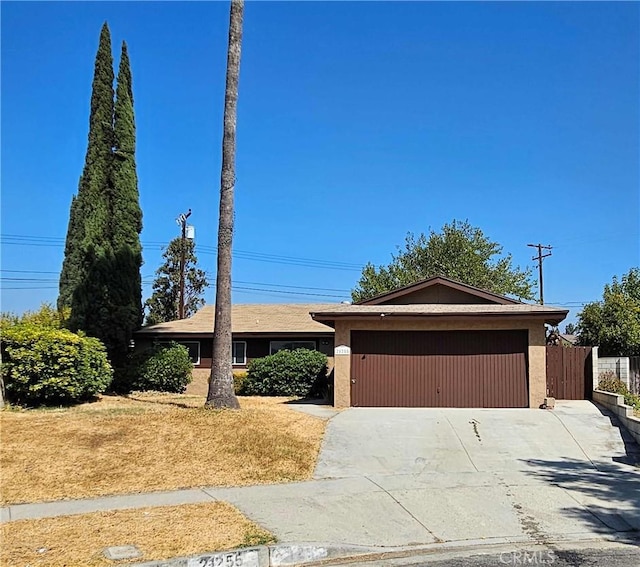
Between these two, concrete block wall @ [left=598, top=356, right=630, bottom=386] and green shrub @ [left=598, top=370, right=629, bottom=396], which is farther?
concrete block wall @ [left=598, top=356, right=630, bottom=386]

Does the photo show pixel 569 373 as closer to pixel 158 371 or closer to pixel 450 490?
pixel 450 490

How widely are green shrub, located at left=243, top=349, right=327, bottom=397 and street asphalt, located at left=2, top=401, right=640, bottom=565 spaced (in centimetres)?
629

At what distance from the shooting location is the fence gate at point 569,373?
60.1 ft

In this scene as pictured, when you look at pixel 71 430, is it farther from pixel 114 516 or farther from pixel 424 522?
pixel 424 522

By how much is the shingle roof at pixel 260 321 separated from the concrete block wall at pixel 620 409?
8987mm

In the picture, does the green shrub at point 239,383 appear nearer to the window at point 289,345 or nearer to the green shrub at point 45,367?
the window at point 289,345

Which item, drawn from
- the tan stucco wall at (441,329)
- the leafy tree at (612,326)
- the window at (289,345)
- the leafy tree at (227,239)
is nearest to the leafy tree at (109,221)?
the window at (289,345)

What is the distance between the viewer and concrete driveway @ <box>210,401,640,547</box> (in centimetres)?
783

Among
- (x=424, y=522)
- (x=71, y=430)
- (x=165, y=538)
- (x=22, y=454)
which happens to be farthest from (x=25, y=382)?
(x=424, y=522)

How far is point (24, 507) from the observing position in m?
8.71

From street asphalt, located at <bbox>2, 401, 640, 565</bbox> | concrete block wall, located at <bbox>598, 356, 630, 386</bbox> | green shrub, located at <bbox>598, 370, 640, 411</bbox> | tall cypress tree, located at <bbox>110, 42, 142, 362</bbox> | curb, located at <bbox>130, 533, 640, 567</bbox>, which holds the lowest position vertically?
curb, located at <bbox>130, 533, 640, 567</bbox>

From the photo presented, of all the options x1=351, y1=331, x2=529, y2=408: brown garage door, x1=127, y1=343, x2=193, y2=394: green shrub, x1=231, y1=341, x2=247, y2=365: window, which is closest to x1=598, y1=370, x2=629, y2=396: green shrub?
x1=351, y1=331, x2=529, y2=408: brown garage door

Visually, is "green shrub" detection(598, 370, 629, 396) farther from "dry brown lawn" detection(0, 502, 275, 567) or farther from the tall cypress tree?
the tall cypress tree

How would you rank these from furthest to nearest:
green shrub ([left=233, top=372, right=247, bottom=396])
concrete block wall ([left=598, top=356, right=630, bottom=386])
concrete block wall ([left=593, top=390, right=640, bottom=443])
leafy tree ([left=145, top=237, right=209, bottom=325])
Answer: leafy tree ([left=145, top=237, right=209, bottom=325]) < green shrub ([left=233, top=372, right=247, bottom=396]) < concrete block wall ([left=598, top=356, right=630, bottom=386]) < concrete block wall ([left=593, top=390, right=640, bottom=443])
